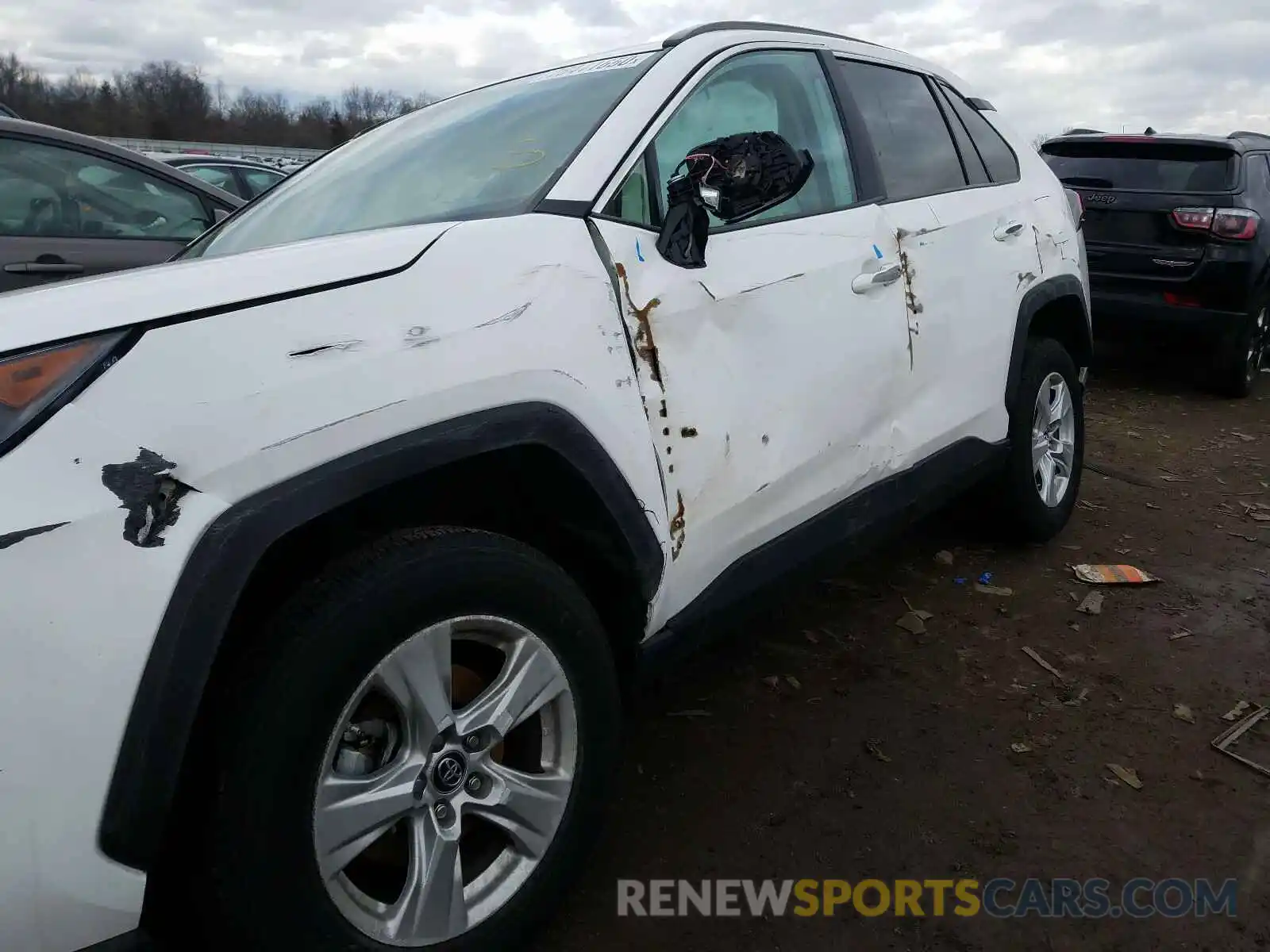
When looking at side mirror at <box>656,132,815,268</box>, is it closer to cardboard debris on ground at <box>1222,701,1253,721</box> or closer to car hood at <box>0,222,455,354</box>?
car hood at <box>0,222,455,354</box>

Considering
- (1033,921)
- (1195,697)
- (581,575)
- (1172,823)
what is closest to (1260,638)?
(1195,697)

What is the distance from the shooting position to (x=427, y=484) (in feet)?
5.19

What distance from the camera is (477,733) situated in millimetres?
1563

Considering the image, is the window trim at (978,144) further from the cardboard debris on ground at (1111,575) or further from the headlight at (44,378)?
the headlight at (44,378)

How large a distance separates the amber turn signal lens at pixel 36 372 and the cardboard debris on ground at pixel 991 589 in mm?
3026

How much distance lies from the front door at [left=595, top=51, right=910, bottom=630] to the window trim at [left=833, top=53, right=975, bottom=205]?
0.11m

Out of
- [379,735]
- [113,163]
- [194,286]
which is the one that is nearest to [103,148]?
[113,163]

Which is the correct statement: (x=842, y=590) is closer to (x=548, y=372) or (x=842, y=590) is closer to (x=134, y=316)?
(x=548, y=372)

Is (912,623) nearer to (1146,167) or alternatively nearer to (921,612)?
(921,612)

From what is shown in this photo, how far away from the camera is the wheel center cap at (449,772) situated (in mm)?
1521

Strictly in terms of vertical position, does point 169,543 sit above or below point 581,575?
above

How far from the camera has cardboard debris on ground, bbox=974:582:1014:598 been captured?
3411 millimetres

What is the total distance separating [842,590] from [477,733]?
7.06 ft

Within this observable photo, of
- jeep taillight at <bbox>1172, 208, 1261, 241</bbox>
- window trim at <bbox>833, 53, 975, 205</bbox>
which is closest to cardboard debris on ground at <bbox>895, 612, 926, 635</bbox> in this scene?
window trim at <bbox>833, 53, 975, 205</bbox>
